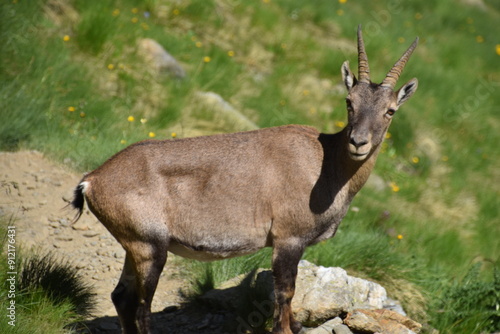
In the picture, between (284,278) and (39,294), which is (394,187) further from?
(39,294)

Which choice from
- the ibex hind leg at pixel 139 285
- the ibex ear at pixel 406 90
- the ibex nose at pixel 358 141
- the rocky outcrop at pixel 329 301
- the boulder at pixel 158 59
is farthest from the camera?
the boulder at pixel 158 59

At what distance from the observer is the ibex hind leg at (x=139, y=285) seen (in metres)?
5.33

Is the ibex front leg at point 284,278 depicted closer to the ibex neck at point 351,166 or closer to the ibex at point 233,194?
the ibex at point 233,194

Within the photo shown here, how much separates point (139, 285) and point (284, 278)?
1238mm

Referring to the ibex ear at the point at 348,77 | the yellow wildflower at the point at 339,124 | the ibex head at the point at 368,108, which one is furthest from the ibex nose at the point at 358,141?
the yellow wildflower at the point at 339,124

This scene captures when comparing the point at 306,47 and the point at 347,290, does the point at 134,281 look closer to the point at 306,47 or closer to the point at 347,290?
A: the point at 347,290

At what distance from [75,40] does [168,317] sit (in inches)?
258

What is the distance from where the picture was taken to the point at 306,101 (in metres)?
13.4

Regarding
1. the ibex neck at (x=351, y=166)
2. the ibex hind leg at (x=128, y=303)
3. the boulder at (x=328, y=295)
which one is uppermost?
the ibex neck at (x=351, y=166)

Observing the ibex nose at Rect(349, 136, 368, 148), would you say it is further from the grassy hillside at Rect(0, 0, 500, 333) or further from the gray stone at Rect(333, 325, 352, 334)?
the grassy hillside at Rect(0, 0, 500, 333)

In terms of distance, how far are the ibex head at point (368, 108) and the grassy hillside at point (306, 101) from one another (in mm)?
2789

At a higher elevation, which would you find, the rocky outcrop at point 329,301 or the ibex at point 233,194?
the ibex at point 233,194

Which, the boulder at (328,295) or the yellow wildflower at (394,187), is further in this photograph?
the yellow wildflower at (394,187)

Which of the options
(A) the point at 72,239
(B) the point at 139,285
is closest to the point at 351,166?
(B) the point at 139,285
